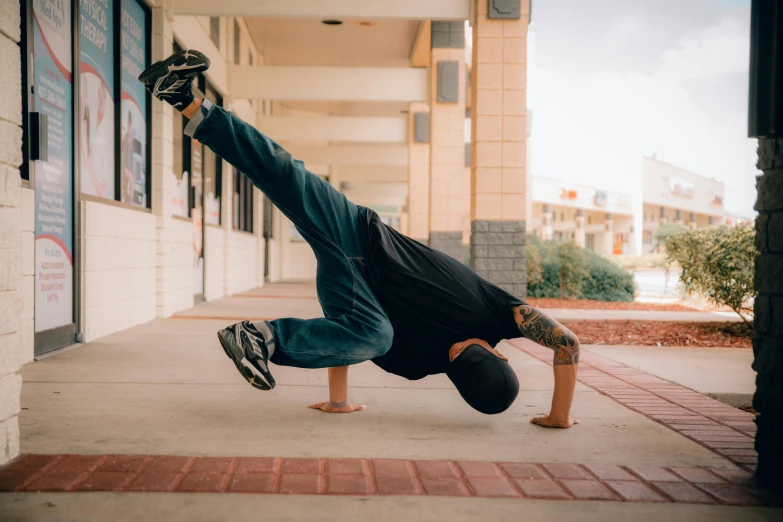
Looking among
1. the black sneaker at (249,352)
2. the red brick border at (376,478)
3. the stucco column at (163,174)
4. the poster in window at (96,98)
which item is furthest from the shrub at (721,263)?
the poster in window at (96,98)

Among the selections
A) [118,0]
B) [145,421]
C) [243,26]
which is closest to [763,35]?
[145,421]

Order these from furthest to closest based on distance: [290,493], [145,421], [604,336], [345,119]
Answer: [345,119], [604,336], [145,421], [290,493]

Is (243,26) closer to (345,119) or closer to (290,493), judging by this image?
(345,119)

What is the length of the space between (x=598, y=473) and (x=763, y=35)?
5.94 feet

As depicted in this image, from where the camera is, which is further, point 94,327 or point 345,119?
point 345,119

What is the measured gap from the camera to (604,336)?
306 inches

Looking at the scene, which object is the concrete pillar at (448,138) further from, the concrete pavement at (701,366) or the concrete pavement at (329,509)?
the concrete pavement at (329,509)

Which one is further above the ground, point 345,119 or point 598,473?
point 345,119

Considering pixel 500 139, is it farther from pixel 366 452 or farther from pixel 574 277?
pixel 366 452

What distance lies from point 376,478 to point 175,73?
187 centimetres

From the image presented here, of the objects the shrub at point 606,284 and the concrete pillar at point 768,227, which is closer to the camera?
the concrete pillar at point 768,227

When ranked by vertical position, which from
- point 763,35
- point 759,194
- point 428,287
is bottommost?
point 428,287

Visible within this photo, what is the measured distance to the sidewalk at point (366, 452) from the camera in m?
2.37

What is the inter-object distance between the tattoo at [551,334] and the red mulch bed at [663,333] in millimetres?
4087
